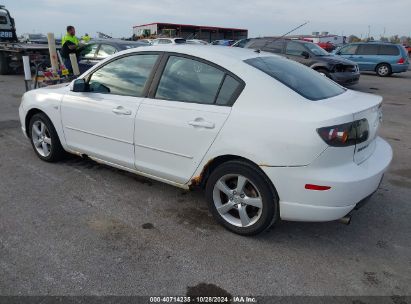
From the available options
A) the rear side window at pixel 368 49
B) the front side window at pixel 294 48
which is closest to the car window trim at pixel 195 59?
the front side window at pixel 294 48

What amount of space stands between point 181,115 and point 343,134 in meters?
1.38

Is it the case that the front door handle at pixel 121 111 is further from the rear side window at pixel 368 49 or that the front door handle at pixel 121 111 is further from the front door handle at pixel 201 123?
the rear side window at pixel 368 49

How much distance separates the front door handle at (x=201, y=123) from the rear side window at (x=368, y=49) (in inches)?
636

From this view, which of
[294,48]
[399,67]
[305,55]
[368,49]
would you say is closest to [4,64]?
[294,48]

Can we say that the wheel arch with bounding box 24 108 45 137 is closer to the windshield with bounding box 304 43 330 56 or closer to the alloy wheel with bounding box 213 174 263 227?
the alloy wheel with bounding box 213 174 263 227

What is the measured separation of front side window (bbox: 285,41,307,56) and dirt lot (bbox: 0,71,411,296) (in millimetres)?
8306

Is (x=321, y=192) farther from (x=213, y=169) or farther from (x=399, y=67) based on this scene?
(x=399, y=67)

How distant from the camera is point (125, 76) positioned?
12.6ft

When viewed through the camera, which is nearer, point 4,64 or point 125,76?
point 125,76

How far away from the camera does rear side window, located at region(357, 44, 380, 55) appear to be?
16750mm

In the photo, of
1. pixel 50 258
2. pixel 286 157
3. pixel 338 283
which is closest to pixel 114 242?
pixel 50 258

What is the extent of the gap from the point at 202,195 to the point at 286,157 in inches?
57.9

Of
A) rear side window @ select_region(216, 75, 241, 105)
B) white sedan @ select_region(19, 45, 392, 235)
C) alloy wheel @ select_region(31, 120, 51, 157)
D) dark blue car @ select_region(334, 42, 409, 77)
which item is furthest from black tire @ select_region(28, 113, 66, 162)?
dark blue car @ select_region(334, 42, 409, 77)

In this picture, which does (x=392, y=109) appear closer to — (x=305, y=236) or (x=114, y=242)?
(x=305, y=236)
